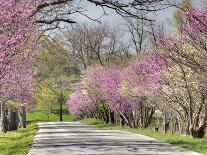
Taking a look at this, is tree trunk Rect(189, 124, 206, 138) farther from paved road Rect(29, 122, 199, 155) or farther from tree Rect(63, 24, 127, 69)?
tree Rect(63, 24, 127, 69)

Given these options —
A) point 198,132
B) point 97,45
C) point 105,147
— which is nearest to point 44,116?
point 97,45

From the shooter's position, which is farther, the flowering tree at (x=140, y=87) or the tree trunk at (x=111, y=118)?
the tree trunk at (x=111, y=118)

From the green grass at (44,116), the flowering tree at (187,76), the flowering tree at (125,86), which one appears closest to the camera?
the flowering tree at (187,76)

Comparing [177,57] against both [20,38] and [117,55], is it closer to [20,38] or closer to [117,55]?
[20,38]

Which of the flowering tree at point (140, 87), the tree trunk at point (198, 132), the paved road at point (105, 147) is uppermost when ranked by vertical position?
the flowering tree at point (140, 87)

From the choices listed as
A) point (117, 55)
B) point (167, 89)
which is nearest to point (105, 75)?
point (117, 55)

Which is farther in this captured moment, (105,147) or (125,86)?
(125,86)

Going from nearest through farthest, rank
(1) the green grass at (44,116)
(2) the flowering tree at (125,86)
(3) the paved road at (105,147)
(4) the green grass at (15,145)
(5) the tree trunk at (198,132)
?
(3) the paved road at (105,147), (4) the green grass at (15,145), (5) the tree trunk at (198,132), (2) the flowering tree at (125,86), (1) the green grass at (44,116)

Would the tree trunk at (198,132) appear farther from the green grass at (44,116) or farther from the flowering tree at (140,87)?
the green grass at (44,116)

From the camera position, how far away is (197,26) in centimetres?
2636

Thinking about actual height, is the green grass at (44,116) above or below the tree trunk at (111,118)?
above

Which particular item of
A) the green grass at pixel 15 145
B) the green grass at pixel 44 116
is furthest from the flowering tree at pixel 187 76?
the green grass at pixel 44 116

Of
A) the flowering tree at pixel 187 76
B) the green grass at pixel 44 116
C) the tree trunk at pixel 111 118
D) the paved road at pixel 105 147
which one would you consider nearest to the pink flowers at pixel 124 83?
the flowering tree at pixel 187 76

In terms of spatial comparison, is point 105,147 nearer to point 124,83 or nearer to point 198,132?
point 198,132
